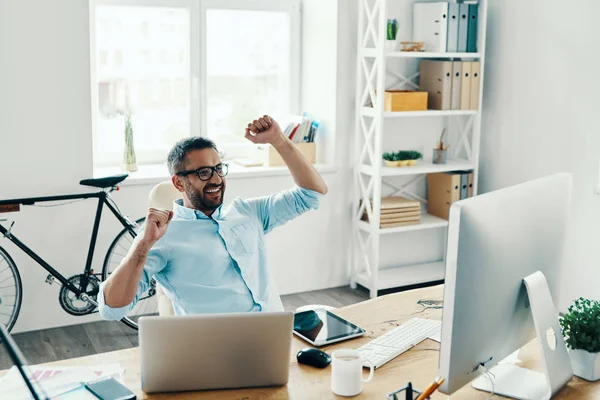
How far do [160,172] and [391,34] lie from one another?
1.54 m

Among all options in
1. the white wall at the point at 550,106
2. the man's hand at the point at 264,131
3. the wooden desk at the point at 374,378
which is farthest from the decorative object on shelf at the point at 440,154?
the wooden desk at the point at 374,378

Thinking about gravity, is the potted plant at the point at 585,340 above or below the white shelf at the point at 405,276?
above

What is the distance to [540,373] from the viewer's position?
1.85 m

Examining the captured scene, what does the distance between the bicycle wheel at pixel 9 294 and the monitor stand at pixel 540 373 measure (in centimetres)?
259

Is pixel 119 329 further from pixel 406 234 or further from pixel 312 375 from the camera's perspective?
pixel 312 375

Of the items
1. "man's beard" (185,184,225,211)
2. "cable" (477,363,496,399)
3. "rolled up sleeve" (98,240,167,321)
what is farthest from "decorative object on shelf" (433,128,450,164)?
"cable" (477,363,496,399)

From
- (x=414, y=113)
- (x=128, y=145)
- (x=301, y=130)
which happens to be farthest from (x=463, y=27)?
(x=128, y=145)

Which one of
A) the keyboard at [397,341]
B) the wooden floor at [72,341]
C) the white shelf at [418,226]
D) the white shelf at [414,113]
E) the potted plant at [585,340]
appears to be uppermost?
the white shelf at [414,113]

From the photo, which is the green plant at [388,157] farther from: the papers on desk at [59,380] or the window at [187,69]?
the papers on desk at [59,380]

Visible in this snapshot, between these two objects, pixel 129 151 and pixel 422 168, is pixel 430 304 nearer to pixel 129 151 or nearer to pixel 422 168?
pixel 422 168

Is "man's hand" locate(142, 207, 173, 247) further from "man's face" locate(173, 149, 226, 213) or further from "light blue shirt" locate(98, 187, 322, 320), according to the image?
"man's face" locate(173, 149, 226, 213)

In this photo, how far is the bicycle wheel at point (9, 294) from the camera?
3.64 metres

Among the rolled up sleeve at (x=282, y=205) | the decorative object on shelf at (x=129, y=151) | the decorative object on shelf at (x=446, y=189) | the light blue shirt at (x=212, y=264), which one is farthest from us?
the decorative object on shelf at (x=446, y=189)

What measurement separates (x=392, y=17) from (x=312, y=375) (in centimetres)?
315
